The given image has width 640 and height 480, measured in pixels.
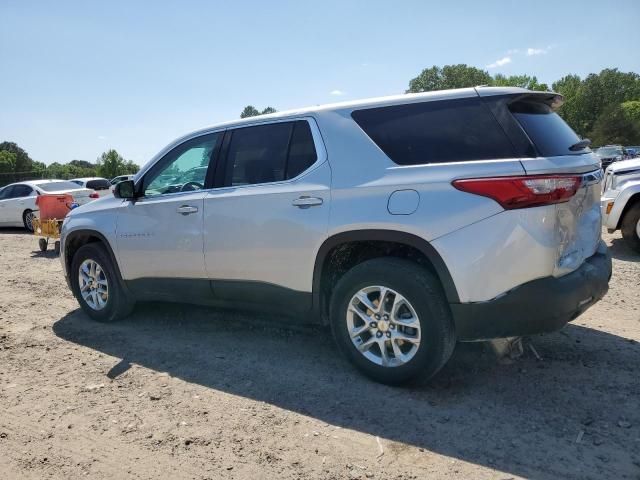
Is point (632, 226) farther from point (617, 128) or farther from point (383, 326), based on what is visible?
point (617, 128)

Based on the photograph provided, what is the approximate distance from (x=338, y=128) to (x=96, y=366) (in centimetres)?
275

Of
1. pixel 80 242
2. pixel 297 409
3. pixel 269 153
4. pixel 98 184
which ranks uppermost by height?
pixel 269 153

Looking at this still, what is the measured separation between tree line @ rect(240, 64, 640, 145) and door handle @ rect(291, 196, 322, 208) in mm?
63858

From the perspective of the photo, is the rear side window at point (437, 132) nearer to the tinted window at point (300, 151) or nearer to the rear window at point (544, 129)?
the rear window at point (544, 129)

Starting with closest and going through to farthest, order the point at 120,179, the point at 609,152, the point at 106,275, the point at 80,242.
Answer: the point at 106,275 < the point at 80,242 < the point at 120,179 < the point at 609,152

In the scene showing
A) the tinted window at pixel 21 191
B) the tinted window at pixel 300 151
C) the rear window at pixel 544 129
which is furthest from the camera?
the tinted window at pixel 21 191

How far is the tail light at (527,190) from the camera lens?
2.89 metres

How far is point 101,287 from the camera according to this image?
5.22m

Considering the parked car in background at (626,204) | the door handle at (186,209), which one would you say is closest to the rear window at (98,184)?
the door handle at (186,209)

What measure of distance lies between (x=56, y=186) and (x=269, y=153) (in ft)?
43.4

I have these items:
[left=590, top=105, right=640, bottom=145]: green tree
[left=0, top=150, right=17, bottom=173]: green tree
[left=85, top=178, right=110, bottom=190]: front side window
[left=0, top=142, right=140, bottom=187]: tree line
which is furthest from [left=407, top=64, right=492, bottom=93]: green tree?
[left=85, top=178, right=110, bottom=190]: front side window

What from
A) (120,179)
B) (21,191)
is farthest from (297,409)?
(21,191)

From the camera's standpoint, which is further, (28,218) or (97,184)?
(97,184)

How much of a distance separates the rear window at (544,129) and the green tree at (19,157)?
270 ft
